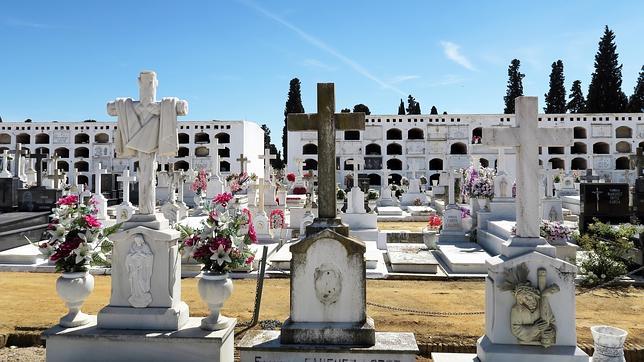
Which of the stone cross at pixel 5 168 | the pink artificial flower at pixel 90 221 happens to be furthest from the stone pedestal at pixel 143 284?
the stone cross at pixel 5 168

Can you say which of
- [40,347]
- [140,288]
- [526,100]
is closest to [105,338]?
[140,288]

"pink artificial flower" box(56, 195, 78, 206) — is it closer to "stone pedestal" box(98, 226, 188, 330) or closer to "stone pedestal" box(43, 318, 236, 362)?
"stone pedestal" box(98, 226, 188, 330)

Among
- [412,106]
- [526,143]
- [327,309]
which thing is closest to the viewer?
[327,309]

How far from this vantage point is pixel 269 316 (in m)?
6.03

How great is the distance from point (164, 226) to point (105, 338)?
3.64ft

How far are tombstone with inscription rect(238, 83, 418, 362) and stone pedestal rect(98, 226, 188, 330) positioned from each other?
0.87 meters

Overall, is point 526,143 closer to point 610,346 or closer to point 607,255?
point 610,346

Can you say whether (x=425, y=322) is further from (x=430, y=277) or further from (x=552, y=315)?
(x=430, y=277)

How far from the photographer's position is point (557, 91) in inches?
1861

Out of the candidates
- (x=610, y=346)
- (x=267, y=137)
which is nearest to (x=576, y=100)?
(x=267, y=137)

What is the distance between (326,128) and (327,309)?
1591mm

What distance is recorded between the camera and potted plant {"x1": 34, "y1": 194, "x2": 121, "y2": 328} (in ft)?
14.1

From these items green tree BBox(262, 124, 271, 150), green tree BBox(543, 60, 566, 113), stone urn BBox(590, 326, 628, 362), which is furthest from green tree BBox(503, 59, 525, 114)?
stone urn BBox(590, 326, 628, 362)

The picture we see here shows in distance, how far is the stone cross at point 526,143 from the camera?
3982mm
